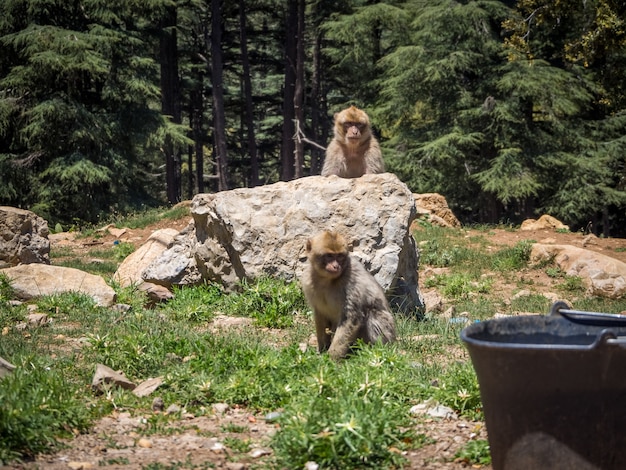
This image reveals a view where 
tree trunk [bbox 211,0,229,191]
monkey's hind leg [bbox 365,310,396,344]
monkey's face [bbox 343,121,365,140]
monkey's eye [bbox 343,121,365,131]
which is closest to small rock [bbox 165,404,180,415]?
monkey's hind leg [bbox 365,310,396,344]

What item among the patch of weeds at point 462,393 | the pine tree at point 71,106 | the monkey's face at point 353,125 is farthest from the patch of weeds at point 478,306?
the pine tree at point 71,106

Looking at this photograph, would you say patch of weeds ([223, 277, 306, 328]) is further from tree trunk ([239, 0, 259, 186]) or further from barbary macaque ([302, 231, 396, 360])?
tree trunk ([239, 0, 259, 186])

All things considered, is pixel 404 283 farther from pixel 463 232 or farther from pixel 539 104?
pixel 539 104

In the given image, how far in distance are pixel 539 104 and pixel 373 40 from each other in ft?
25.6

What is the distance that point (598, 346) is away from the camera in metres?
3.12

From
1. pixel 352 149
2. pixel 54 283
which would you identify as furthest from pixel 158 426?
pixel 352 149

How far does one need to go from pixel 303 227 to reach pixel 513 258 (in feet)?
18.5

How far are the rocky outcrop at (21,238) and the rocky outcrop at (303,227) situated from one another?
10.0ft

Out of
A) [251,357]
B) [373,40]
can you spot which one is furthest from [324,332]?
[373,40]

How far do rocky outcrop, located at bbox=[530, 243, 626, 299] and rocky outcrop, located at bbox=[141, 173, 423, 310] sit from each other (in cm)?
391

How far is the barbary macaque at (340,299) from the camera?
19.4 feet

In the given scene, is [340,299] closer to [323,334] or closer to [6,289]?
[323,334]

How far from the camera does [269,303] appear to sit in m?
8.27

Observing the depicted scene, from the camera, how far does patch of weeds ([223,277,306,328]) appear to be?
7.90 metres
